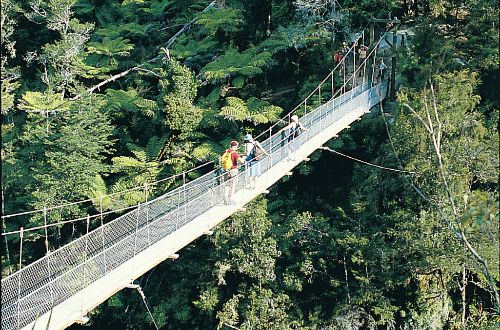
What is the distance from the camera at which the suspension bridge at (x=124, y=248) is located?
716 centimetres

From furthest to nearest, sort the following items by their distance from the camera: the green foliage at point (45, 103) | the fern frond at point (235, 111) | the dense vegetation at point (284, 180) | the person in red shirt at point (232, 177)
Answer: the green foliage at point (45, 103)
the fern frond at point (235, 111)
the dense vegetation at point (284, 180)
the person in red shirt at point (232, 177)

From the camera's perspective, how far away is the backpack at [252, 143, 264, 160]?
8.98 meters

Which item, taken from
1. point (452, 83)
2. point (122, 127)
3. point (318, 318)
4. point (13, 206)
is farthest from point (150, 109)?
point (452, 83)

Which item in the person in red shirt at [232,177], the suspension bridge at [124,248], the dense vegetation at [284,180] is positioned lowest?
the dense vegetation at [284,180]

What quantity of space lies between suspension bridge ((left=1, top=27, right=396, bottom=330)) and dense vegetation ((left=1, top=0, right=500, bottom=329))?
1.64 m

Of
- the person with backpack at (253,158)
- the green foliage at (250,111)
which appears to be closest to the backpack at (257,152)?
the person with backpack at (253,158)

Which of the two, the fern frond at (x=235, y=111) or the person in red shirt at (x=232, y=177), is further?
the fern frond at (x=235, y=111)

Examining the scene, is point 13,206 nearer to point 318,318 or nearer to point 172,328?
point 172,328

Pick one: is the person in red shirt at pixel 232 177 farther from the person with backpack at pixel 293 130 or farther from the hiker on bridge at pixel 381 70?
the hiker on bridge at pixel 381 70

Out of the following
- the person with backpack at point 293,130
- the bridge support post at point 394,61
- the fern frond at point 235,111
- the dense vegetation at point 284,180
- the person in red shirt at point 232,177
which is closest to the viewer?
the person in red shirt at point 232,177

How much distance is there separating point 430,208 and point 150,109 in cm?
542

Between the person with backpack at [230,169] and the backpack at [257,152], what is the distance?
0.89 ft

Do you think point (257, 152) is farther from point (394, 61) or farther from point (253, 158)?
point (394, 61)

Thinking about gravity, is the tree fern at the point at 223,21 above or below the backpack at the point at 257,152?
below
